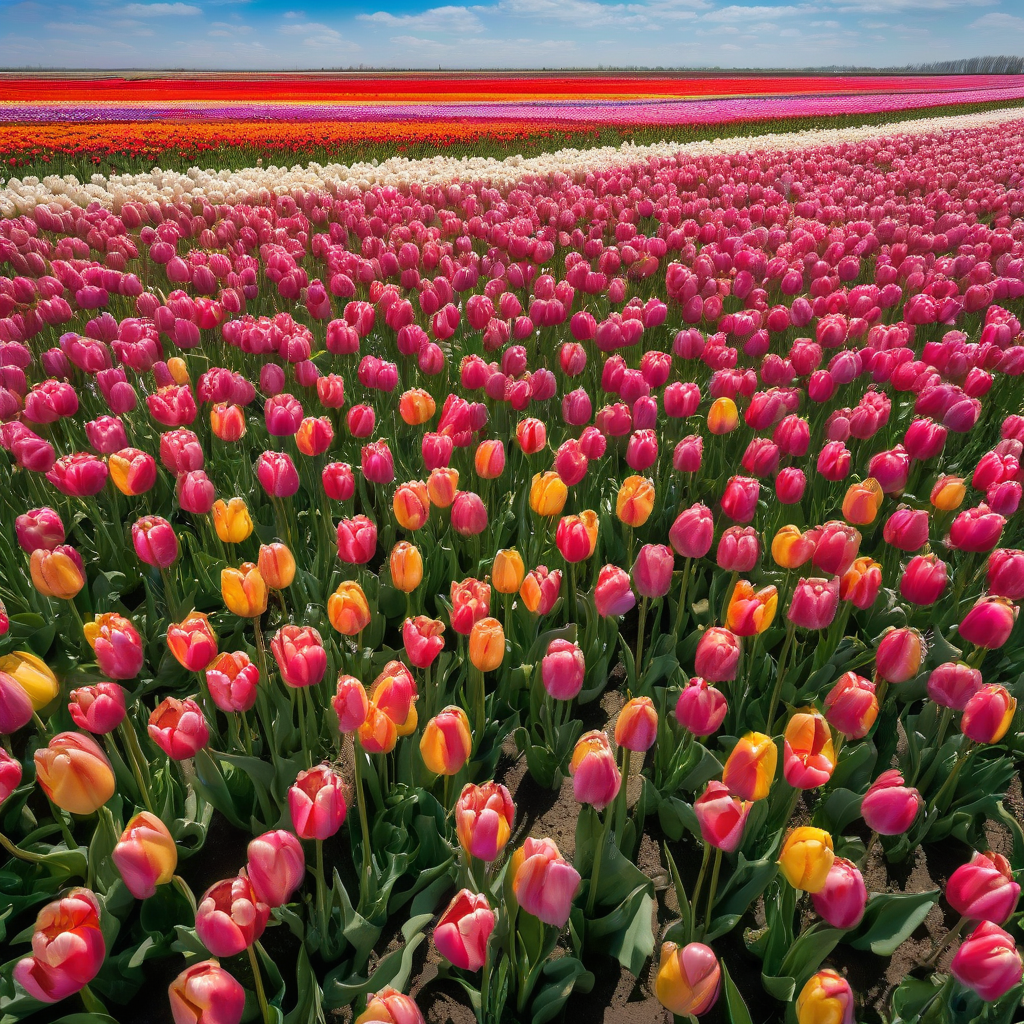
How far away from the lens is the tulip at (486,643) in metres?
1.87

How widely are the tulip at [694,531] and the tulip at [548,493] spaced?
0.42 m

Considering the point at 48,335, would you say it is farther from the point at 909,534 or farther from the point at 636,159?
the point at 636,159

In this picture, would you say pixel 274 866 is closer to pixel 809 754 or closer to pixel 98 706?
pixel 98 706

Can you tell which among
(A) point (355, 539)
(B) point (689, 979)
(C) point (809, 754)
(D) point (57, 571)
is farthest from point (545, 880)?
(D) point (57, 571)

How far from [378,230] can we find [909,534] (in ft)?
16.8

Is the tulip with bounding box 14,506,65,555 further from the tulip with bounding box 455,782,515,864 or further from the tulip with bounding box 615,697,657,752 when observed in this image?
the tulip with bounding box 615,697,657,752

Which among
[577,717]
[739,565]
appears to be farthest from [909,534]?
[577,717]

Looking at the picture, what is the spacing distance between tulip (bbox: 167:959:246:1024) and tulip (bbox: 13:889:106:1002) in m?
0.17

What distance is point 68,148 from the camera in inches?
541

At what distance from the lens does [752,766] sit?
1449 mm

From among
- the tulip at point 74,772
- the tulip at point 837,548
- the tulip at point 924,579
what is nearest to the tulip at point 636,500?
the tulip at point 837,548

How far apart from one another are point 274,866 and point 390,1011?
325mm

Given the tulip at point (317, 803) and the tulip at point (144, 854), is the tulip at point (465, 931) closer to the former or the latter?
the tulip at point (317, 803)

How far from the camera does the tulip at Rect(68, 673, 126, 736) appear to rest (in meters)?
1.60
